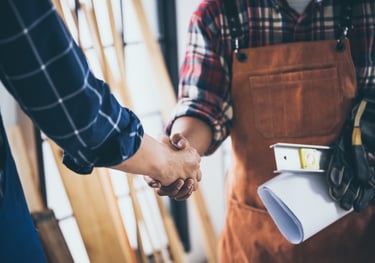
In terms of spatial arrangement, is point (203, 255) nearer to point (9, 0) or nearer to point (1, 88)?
point (1, 88)

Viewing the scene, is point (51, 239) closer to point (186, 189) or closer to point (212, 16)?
point (186, 189)

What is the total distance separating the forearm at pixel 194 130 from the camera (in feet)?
3.76

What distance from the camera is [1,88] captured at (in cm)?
139

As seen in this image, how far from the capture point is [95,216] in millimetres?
1372

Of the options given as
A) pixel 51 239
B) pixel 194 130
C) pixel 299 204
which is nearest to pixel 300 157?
pixel 299 204

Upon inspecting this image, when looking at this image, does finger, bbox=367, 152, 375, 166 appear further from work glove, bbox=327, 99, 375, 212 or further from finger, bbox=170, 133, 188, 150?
finger, bbox=170, 133, 188, 150

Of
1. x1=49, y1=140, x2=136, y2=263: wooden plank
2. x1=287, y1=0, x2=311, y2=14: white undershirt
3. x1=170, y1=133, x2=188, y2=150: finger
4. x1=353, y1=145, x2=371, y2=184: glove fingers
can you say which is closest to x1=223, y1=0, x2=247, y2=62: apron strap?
x1=287, y1=0, x2=311, y2=14: white undershirt

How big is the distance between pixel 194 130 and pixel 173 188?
6.5 inches

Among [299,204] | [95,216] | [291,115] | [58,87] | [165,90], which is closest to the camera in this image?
[58,87]

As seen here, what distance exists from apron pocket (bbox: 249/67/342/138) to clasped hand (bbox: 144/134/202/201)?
203 millimetres

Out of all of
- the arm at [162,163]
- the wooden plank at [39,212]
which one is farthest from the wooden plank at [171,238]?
the arm at [162,163]

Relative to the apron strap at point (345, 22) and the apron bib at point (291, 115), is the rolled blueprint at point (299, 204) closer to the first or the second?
the apron bib at point (291, 115)

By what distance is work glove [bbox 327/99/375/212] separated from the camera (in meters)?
1.07

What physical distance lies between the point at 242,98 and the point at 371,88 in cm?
31
